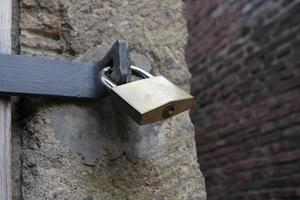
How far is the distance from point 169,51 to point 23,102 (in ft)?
1.04

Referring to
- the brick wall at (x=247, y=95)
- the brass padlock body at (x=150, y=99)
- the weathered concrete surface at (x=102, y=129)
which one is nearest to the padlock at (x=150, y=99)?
the brass padlock body at (x=150, y=99)

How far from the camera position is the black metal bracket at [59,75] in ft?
2.33

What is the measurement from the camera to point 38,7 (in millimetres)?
821

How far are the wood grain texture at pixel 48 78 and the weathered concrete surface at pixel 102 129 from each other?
0.04 m

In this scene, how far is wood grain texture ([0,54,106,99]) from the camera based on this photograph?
27.9 inches

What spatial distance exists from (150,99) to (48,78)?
0.19 meters

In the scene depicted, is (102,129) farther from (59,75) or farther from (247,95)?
(247,95)

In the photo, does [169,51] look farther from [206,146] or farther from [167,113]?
[206,146]

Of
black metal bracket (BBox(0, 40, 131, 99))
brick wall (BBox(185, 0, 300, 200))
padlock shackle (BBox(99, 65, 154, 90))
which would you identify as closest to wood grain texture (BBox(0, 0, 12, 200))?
black metal bracket (BBox(0, 40, 131, 99))

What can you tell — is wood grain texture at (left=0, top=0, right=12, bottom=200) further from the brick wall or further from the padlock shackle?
the brick wall

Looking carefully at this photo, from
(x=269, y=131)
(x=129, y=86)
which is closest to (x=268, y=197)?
(x=269, y=131)

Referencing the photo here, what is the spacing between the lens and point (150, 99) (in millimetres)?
680

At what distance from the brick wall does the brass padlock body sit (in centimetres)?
203

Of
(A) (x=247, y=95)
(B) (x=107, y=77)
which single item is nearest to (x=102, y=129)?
(B) (x=107, y=77)
